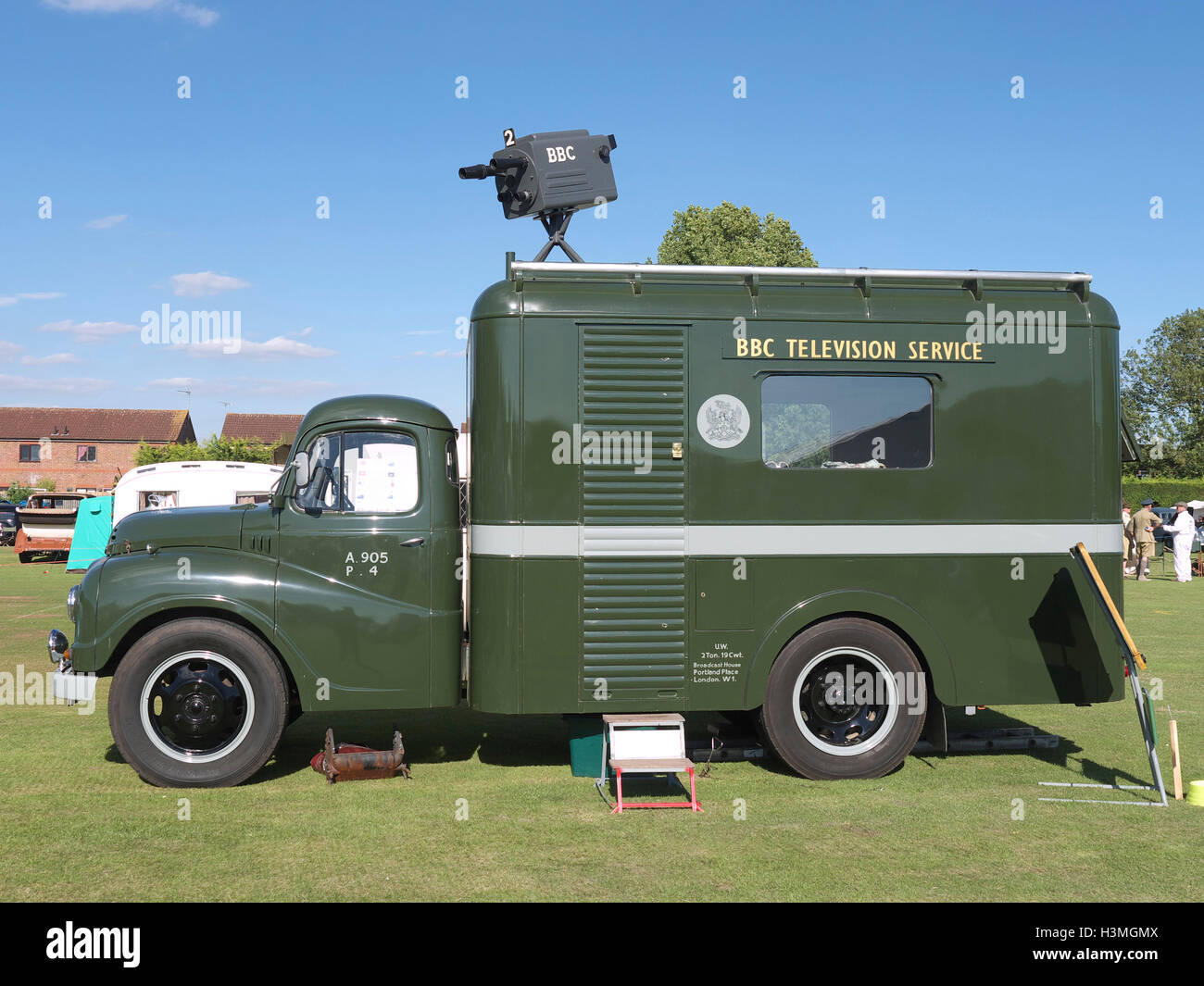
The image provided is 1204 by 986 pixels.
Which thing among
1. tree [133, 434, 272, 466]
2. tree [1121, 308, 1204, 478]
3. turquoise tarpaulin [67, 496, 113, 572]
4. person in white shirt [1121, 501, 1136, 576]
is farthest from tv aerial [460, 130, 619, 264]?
tree [1121, 308, 1204, 478]

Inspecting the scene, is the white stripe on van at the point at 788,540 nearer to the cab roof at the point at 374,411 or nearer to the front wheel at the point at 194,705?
the cab roof at the point at 374,411

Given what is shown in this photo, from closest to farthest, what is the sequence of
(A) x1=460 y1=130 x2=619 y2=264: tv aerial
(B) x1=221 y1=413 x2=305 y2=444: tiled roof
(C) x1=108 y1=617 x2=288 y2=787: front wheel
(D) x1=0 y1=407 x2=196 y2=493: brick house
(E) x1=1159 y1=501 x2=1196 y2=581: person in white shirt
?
(C) x1=108 y1=617 x2=288 y2=787: front wheel → (A) x1=460 y1=130 x2=619 y2=264: tv aerial → (E) x1=1159 y1=501 x2=1196 y2=581: person in white shirt → (D) x1=0 y1=407 x2=196 y2=493: brick house → (B) x1=221 y1=413 x2=305 y2=444: tiled roof

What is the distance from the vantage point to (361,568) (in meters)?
6.75

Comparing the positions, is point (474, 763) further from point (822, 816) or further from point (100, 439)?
point (100, 439)

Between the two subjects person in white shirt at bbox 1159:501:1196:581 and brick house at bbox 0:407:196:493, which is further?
brick house at bbox 0:407:196:493

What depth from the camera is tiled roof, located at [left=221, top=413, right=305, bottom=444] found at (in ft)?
253

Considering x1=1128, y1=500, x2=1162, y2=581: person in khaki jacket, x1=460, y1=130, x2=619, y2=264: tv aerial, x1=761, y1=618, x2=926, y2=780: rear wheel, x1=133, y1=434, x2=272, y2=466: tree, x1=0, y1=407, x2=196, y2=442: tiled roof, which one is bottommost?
x1=761, y1=618, x2=926, y2=780: rear wheel

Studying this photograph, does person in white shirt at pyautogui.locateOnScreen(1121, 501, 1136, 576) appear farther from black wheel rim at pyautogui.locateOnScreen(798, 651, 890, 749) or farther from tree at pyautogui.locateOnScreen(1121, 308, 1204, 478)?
tree at pyautogui.locateOnScreen(1121, 308, 1204, 478)

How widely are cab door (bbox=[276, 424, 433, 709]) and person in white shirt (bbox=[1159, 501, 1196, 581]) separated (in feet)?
67.5

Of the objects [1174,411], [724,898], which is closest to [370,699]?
[724,898]

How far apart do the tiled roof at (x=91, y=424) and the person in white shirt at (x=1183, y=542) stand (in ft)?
217

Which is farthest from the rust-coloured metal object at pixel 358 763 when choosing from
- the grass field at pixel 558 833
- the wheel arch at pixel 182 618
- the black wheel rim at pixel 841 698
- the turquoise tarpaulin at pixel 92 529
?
the turquoise tarpaulin at pixel 92 529

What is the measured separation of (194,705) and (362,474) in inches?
73.9

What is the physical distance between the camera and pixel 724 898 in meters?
4.73
